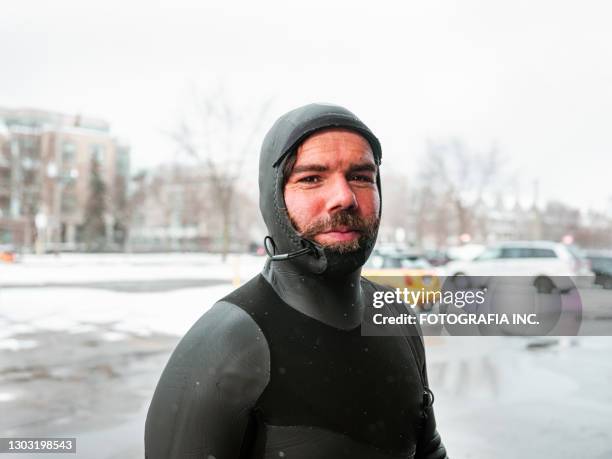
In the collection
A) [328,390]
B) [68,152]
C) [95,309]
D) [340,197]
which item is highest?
[68,152]

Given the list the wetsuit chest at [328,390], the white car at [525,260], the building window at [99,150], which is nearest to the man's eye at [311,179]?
the wetsuit chest at [328,390]

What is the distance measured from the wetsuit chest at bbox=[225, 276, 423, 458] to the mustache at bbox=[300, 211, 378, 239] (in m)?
0.20

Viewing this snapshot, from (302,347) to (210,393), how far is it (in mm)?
226

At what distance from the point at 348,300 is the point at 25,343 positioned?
7725 millimetres

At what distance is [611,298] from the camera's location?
2891mm

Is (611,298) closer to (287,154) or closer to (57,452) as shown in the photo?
(287,154)

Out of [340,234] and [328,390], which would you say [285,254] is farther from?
[328,390]

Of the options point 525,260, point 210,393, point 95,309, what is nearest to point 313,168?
point 210,393

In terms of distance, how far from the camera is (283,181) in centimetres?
129

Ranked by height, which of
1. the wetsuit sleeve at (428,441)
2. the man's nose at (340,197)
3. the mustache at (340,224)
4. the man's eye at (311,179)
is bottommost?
the wetsuit sleeve at (428,441)

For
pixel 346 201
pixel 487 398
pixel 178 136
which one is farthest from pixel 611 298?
pixel 178 136

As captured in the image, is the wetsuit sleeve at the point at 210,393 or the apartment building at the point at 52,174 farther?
the apartment building at the point at 52,174

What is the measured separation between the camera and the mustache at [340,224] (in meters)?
1.23
